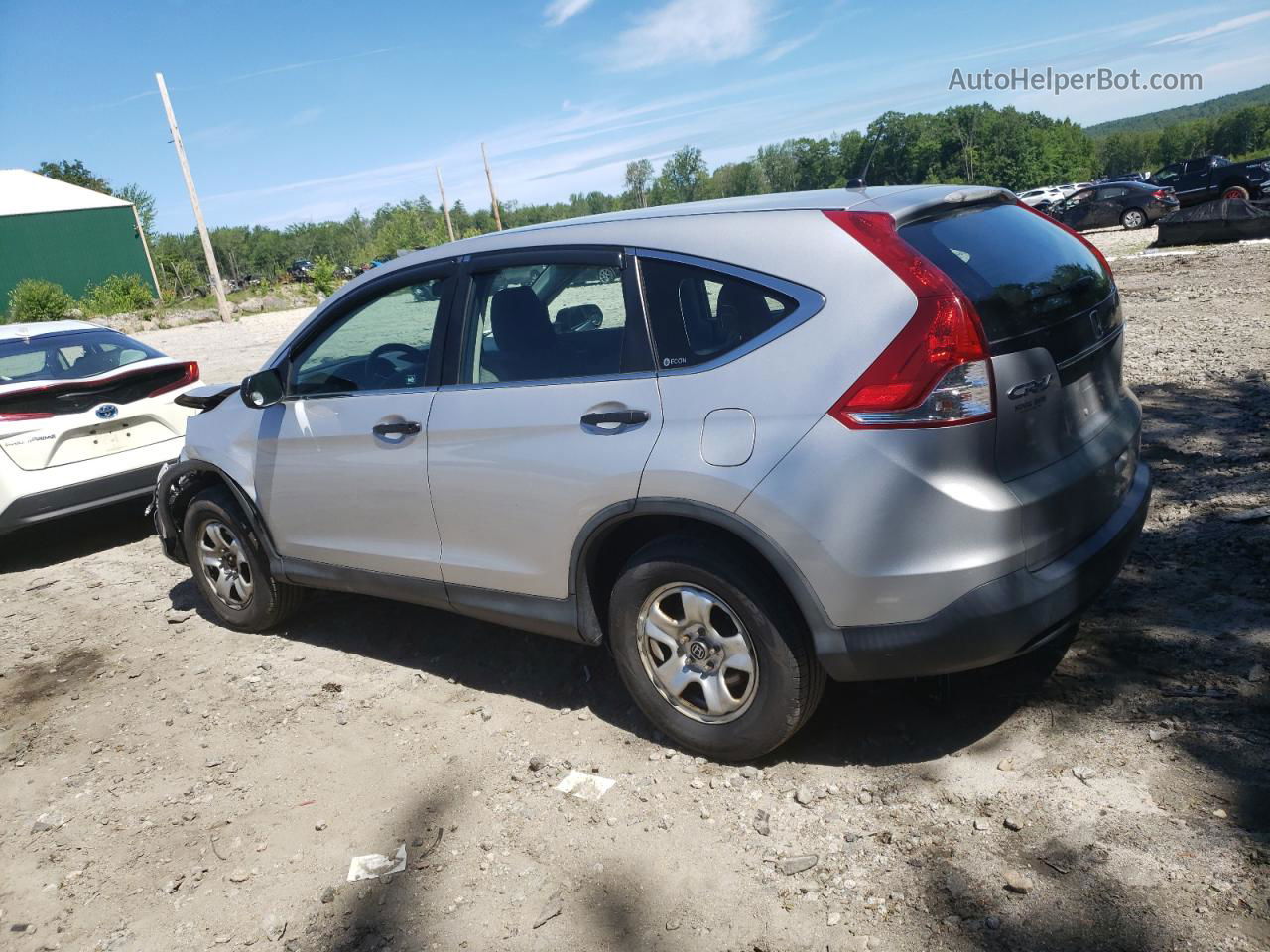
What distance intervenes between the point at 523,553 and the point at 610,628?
0.43 m

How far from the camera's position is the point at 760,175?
9919cm

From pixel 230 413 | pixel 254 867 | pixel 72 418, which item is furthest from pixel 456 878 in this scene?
pixel 72 418

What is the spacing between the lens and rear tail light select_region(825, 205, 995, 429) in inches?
101

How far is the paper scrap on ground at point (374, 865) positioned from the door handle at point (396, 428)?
59.8 inches

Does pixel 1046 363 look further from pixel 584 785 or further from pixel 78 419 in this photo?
pixel 78 419

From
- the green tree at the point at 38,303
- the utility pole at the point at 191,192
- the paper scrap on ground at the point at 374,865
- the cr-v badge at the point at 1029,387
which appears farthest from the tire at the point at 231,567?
the green tree at the point at 38,303

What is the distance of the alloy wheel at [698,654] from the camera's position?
3.01m

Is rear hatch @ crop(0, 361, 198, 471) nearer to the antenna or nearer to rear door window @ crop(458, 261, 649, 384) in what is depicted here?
rear door window @ crop(458, 261, 649, 384)

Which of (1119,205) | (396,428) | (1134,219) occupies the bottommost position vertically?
(1134,219)

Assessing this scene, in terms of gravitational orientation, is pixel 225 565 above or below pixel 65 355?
below

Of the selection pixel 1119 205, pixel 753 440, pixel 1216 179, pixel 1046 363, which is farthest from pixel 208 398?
pixel 1216 179

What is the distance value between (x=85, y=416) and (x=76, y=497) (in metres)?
0.56

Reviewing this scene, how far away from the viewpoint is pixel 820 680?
2.94 metres

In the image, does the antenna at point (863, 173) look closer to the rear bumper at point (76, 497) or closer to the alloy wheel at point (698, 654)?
the alloy wheel at point (698, 654)
